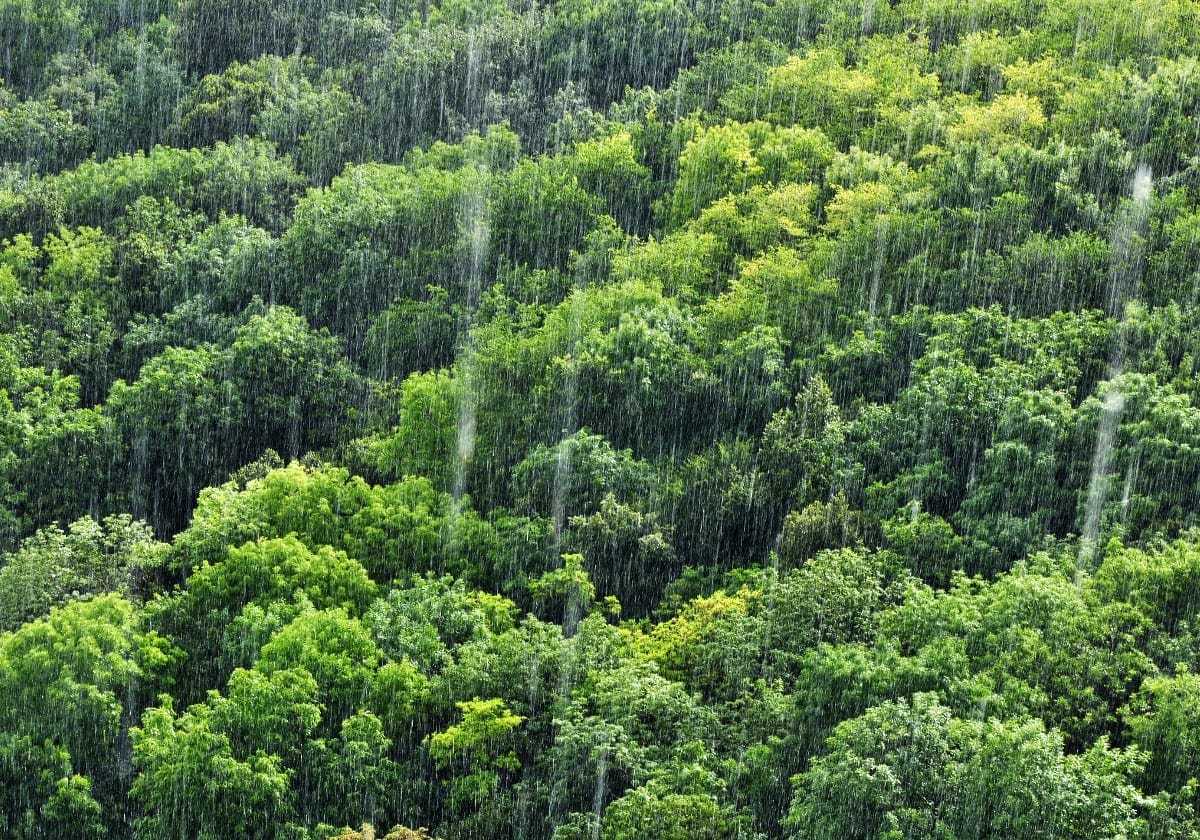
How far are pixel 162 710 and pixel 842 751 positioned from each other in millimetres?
14684

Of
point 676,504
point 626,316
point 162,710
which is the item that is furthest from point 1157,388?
point 162,710

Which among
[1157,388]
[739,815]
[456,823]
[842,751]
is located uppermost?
[1157,388]

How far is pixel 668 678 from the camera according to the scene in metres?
33.3

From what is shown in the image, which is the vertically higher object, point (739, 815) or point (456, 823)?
point (739, 815)

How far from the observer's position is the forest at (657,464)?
29.3 m

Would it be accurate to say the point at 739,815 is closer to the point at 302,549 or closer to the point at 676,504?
the point at 676,504

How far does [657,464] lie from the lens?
41906 millimetres

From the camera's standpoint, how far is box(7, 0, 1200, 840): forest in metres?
29.3

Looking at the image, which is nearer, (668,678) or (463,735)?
(463,735)

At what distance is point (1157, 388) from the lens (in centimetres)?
3488

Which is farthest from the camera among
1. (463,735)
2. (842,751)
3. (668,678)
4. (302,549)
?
(302,549)

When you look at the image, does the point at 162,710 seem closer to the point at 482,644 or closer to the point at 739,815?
the point at 482,644

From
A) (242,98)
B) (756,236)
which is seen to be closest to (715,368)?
(756,236)

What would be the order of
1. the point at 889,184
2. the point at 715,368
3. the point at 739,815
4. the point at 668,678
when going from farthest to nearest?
1. the point at 889,184
2. the point at 715,368
3. the point at 668,678
4. the point at 739,815
